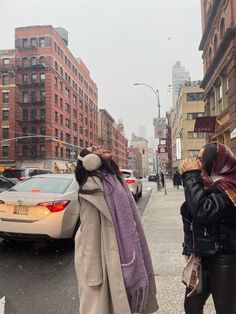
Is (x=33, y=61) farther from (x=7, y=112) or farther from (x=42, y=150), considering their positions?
(x=42, y=150)

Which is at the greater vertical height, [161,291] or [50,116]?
[50,116]

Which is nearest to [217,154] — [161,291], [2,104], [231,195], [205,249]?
[231,195]

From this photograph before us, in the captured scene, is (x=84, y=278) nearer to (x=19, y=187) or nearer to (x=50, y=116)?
(x=19, y=187)

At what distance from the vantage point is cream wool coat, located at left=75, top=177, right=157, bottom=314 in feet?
8.40

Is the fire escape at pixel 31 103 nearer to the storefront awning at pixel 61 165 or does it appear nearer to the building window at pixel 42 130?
the building window at pixel 42 130

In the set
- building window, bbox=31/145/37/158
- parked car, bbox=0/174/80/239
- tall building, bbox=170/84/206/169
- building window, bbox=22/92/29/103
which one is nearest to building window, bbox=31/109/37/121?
building window, bbox=22/92/29/103

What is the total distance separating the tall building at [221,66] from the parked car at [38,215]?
13.4 m

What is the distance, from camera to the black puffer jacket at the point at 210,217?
100 inches

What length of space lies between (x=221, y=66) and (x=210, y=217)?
854 inches

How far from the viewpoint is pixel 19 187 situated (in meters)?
7.72

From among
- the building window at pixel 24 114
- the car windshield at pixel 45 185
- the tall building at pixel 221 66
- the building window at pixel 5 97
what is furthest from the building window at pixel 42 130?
the car windshield at pixel 45 185

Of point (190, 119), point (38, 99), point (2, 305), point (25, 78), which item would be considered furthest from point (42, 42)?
point (2, 305)

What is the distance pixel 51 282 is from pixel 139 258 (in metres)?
2.92

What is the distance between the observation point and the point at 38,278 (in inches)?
211
